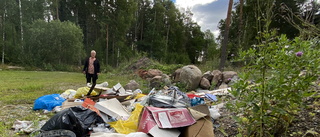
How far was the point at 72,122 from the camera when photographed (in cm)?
235

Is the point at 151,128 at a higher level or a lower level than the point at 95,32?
lower

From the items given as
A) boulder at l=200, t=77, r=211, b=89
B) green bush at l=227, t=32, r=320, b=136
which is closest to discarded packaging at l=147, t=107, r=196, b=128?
green bush at l=227, t=32, r=320, b=136

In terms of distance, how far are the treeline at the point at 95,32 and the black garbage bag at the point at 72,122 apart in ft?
39.3

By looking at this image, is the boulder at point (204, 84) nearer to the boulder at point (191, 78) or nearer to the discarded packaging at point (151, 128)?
the boulder at point (191, 78)

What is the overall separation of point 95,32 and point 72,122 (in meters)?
26.1

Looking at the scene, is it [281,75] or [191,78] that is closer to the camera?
[281,75]

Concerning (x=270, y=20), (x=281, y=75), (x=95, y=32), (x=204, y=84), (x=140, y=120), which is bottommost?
(x=204, y=84)

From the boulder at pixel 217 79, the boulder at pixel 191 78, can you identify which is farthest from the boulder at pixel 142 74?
the boulder at pixel 217 79

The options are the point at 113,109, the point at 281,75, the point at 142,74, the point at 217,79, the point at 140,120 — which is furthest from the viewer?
the point at 142,74

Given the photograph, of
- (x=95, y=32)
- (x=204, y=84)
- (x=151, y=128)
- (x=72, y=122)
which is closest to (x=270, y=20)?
(x=151, y=128)

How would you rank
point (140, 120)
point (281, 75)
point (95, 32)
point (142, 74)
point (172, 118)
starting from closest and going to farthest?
point (281, 75), point (172, 118), point (140, 120), point (142, 74), point (95, 32)

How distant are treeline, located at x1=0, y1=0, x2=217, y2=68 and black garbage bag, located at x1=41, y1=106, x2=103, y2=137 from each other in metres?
12.0

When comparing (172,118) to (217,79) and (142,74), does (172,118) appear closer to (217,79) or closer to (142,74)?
(217,79)

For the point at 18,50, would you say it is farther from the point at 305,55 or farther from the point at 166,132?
the point at 305,55
